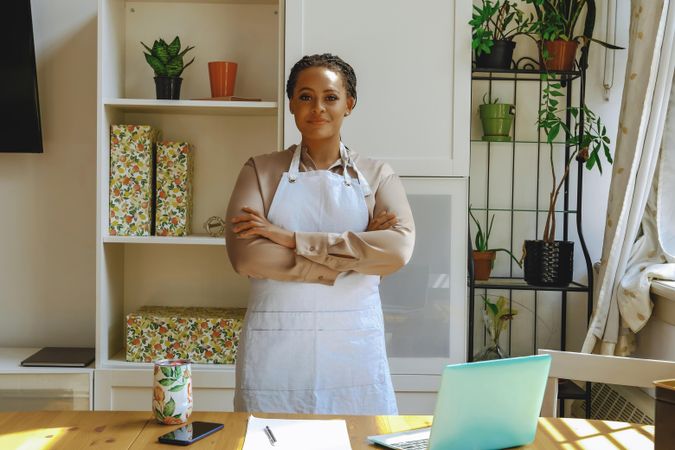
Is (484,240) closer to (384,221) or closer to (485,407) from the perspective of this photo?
(384,221)

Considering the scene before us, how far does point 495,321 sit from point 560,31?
1.11 metres

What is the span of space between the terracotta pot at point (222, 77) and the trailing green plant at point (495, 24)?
874mm

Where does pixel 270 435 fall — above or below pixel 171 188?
below

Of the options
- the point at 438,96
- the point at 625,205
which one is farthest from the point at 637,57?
the point at 438,96

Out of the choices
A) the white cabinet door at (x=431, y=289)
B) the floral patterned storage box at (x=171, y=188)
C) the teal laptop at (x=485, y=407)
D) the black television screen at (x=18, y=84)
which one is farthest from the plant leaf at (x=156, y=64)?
the teal laptop at (x=485, y=407)

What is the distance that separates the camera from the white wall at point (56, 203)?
3.15m

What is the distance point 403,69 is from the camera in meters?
2.76

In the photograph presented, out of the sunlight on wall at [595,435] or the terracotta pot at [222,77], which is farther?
the terracotta pot at [222,77]

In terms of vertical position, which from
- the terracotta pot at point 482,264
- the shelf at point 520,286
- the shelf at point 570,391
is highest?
the terracotta pot at point 482,264

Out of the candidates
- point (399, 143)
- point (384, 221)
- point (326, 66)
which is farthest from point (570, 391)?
point (326, 66)

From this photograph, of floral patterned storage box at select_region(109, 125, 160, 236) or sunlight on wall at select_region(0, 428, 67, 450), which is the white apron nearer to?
sunlight on wall at select_region(0, 428, 67, 450)

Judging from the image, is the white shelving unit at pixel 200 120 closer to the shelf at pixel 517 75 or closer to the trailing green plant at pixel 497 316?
the shelf at pixel 517 75

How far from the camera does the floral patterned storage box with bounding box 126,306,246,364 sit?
2.89m

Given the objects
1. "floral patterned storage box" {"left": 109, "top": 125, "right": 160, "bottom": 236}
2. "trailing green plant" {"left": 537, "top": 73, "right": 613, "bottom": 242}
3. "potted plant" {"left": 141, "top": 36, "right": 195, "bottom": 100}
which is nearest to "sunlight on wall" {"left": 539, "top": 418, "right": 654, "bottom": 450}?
"trailing green plant" {"left": 537, "top": 73, "right": 613, "bottom": 242}
